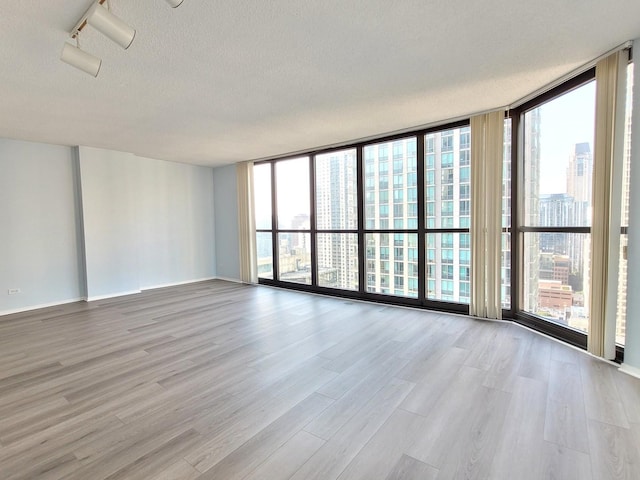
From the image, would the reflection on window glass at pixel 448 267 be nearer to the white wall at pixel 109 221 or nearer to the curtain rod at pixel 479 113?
the curtain rod at pixel 479 113

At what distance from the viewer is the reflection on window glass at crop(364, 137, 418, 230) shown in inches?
187

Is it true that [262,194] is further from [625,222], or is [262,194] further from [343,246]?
[625,222]

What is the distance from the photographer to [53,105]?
3.43 meters

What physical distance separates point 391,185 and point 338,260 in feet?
5.45

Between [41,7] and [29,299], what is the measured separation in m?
4.90

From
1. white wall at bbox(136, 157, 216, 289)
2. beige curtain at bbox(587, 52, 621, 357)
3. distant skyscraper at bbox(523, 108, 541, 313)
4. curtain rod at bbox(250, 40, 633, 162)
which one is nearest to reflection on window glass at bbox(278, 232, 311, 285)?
curtain rod at bbox(250, 40, 633, 162)

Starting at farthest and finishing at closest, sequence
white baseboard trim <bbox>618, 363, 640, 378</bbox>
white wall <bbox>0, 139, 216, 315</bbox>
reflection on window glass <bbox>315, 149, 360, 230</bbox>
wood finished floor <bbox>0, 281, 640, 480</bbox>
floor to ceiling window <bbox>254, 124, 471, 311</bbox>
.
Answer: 1. reflection on window glass <bbox>315, 149, 360, 230</bbox>
2. white wall <bbox>0, 139, 216, 315</bbox>
3. floor to ceiling window <bbox>254, 124, 471, 311</bbox>
4. white baseboard trim <bbox>618, 363, 640, 378</bbox>
5. wood finished floor <bbox>0, 281, 640, 480</bbox>

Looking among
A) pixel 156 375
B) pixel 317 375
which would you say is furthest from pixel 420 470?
pixel 156 375

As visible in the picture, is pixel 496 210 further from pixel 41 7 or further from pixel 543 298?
pixel 41 7

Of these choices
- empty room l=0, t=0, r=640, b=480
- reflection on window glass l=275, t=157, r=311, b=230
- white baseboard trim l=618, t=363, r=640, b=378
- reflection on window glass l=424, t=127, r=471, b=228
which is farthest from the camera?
reflection on window glass l=275, t=157, r=311, b=230

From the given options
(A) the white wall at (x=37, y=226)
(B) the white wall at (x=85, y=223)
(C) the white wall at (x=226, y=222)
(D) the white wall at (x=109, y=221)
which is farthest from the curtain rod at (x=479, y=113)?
(A) the white wall at (x=37, y=226)

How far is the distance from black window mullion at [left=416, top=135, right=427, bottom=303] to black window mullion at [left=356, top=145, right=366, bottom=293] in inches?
38.2

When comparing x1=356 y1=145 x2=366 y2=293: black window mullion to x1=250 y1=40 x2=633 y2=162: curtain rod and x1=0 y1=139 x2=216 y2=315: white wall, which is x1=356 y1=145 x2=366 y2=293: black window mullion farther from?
x1=0 y1=139 x2=216 y2=315: white wall

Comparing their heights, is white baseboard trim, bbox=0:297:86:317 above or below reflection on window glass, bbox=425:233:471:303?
below
